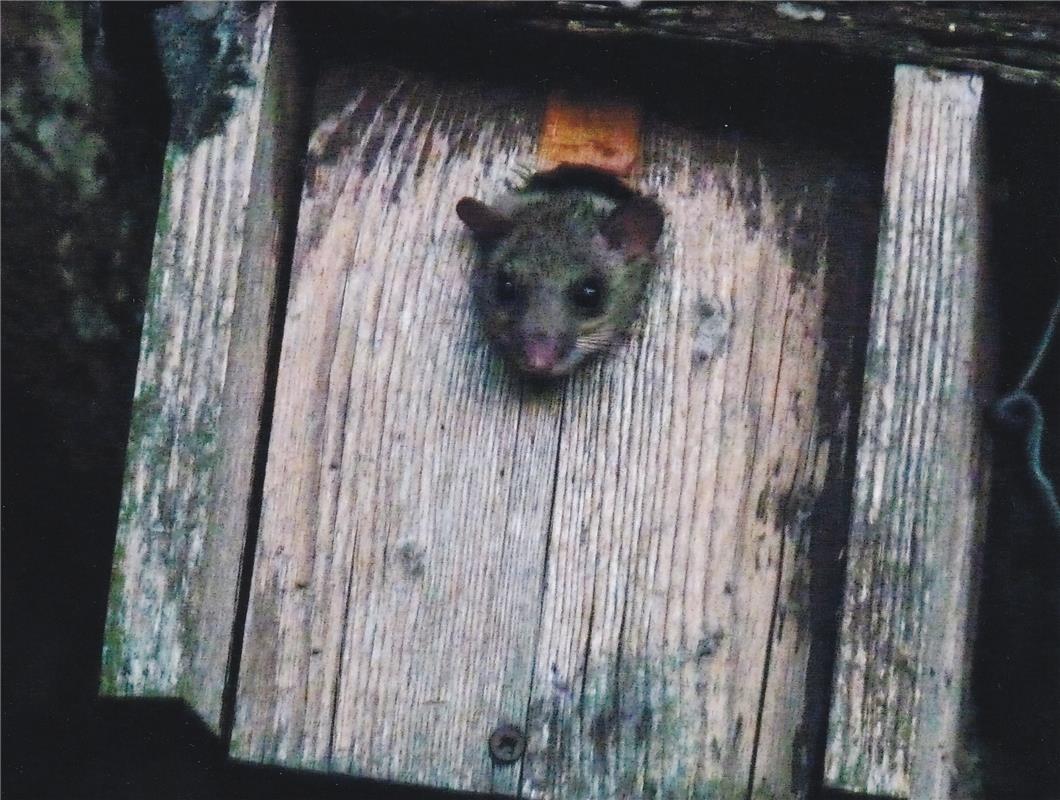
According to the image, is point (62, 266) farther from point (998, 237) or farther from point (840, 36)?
point (998, 237)

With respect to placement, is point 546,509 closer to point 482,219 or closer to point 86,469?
point 482,219

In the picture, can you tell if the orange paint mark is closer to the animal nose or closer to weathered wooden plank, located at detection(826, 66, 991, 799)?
the animal nose

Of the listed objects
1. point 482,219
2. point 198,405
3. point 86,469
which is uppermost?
point 482,219

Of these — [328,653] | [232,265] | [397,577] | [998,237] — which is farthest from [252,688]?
[998,237]

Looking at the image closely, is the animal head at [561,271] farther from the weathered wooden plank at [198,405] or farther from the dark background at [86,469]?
the dark background at [86,469]

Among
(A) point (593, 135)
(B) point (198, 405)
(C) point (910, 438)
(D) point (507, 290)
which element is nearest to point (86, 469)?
(B) point (198, 405)

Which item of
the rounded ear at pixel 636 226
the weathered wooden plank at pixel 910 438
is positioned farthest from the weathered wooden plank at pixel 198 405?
the weathered wooden plank at pixel 910 438
